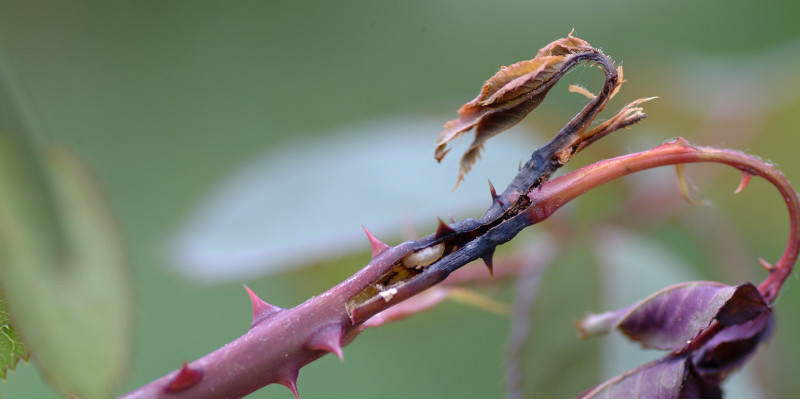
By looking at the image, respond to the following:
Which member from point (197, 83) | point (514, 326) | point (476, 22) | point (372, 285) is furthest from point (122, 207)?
point (372, 285)

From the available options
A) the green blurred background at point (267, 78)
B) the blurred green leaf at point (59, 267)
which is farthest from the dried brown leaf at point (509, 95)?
the green blurred background at point (267, 78)

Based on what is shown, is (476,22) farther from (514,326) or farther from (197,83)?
(514,326)

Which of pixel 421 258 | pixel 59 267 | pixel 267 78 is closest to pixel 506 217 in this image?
pixel 421 258

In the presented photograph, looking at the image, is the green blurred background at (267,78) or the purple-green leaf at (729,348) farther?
the green blurred background at (267,78)

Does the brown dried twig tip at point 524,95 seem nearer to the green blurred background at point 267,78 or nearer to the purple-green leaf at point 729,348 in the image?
the purple-green leaf at point 729,348

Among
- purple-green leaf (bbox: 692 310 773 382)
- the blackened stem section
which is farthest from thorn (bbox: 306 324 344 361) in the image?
purple-green leaf (bbox: 692 310 773 382)
